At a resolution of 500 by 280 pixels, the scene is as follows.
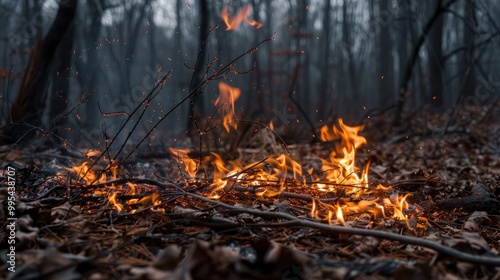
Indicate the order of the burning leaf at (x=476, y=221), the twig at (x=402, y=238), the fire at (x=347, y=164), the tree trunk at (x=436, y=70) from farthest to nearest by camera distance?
the tree trunk at (x=436, y=70)
the fire at (x=347, y=164)
the burning leaf at (x=476, y=221)
the twig at (x=402, y=238)

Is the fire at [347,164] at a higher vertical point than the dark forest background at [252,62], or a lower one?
lower

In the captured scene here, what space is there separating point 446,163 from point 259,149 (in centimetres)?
285

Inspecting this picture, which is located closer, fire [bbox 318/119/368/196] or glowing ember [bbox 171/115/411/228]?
glowing ember [bbox 171/115/411/228]

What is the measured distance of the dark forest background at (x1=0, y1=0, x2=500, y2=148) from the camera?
5.74 meters

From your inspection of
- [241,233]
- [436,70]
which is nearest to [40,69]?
[241,233]

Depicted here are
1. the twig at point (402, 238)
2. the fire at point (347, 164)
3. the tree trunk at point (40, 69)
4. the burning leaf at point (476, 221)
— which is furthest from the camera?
the tree trunk at point (40, 69)

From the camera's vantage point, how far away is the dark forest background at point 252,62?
5738 millimetres

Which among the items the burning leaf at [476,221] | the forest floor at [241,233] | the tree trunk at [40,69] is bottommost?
the burning leaf at [476,221]

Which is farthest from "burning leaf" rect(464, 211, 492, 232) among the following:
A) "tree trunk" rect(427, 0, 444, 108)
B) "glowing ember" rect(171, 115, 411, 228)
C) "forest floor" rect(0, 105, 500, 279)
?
"tree trunk" rect(427, 0, 444, 108)

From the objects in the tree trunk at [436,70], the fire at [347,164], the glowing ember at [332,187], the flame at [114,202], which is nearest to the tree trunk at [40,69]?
the glowing ember at [332,187]

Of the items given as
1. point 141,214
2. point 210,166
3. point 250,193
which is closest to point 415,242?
point 250,193

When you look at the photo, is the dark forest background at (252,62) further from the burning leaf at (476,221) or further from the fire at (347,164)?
the burning leaf at (476,221)

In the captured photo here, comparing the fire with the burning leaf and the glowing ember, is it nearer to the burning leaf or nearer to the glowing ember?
the glowing ember

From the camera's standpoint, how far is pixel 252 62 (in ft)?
18.8
